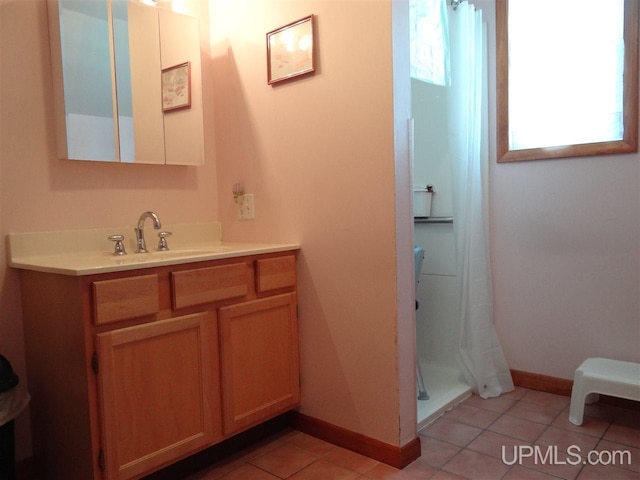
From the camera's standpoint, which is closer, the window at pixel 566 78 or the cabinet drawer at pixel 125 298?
the cabinet drawer at pixel 125 298

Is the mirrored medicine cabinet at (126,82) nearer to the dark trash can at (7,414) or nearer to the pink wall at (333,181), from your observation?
the pink wall at (333,181)

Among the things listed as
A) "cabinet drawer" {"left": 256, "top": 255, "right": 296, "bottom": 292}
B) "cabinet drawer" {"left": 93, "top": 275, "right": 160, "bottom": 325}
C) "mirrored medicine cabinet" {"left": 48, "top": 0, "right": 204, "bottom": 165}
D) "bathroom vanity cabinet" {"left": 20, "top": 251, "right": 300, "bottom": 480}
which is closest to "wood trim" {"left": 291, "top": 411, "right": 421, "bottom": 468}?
"bathroom vanity cabinet" {"left": 20, "top": 251, "right": 300, "bottom": 480}

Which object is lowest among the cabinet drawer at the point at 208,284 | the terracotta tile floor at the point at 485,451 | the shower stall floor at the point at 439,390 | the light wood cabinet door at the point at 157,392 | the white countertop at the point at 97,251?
the terracotta tile floor at the point at 485,451

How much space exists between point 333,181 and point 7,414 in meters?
1.39

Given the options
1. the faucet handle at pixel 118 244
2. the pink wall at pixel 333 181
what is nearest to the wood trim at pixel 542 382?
the pink wall at pixel 333 181

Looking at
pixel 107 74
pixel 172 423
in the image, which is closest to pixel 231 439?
pixel 172 423

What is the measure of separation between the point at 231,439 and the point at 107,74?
1587 millimetres

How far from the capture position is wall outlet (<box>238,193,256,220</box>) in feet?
7.64

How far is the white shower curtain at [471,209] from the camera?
8.07 ft

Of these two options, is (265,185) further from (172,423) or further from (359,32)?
(172,423)

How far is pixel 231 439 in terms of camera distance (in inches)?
80.7

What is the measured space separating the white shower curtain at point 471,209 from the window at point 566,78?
16 cm

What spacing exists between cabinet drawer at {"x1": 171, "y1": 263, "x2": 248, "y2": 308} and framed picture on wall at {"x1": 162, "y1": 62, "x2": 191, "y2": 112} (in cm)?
86

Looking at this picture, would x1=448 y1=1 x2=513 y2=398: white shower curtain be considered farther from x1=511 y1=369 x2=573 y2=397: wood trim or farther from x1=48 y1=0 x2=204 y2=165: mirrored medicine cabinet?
x1=48 y1=0 x2=204 y2=165: mirrored medicine cabinet
